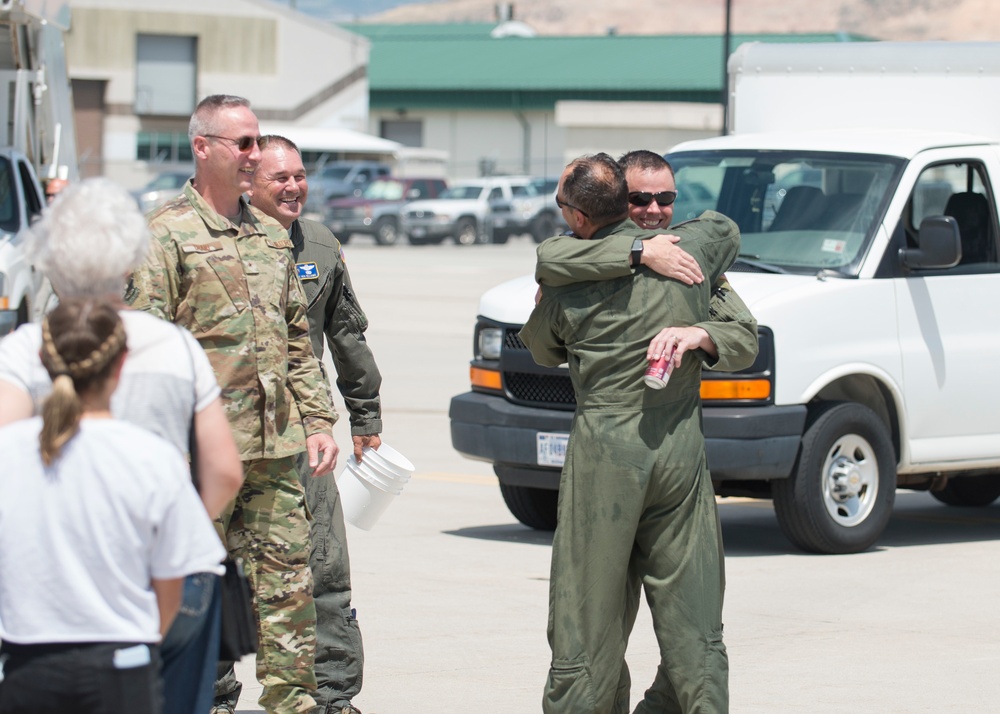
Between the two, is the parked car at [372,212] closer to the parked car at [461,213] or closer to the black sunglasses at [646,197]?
the parked car at [461,213]

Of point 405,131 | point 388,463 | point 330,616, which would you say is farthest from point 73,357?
point 405,131

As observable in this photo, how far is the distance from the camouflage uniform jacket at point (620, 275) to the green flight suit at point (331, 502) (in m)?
0.98

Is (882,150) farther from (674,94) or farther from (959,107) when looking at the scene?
(674,94)

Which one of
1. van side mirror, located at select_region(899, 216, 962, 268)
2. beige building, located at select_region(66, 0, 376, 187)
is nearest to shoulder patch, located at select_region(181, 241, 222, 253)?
van side mirror, located at select_region(899, 216, 962, 268)

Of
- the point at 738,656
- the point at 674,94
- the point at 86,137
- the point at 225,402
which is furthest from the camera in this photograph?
the point at 674,94

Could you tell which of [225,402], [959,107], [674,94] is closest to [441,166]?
[674,94]

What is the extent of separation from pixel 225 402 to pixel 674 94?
64.6 meters

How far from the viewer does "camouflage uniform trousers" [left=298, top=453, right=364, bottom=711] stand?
5590 mm

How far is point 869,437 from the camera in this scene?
8711mm

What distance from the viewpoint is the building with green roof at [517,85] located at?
6838 cm

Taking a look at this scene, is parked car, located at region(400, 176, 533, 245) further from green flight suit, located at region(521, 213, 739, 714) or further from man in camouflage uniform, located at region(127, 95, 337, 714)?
green flight suit, located at region(521, 213, 739, 714)

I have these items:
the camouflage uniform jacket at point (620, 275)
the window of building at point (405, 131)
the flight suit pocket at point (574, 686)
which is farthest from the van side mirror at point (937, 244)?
the window of building at point (405, 131)

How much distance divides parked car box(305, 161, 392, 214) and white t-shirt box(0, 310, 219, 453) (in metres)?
41.2

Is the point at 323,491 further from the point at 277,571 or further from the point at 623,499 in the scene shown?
the point at 623,499
